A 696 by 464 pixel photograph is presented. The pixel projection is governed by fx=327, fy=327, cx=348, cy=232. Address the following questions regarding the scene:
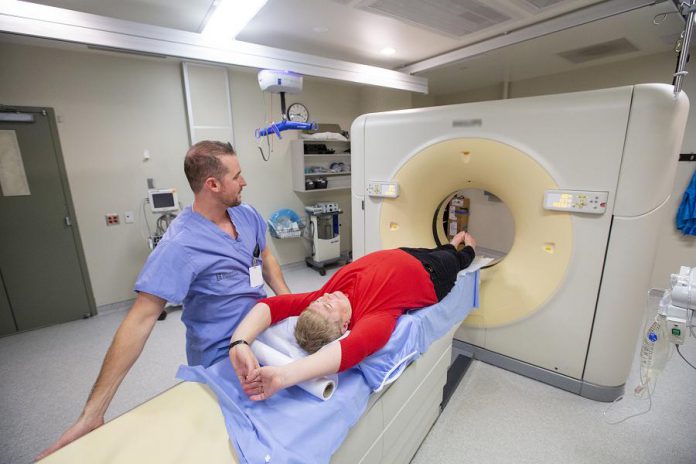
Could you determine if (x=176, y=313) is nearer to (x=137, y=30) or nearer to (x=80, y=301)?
(x=80, y=301)

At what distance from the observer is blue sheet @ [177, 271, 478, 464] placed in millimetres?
799

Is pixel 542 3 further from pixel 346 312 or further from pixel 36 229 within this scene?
pixel 36 229

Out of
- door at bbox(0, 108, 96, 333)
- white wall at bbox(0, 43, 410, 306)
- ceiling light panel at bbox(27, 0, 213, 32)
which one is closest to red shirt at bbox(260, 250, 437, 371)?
ceiling light panel at bbox(27, 0, 213, 32)

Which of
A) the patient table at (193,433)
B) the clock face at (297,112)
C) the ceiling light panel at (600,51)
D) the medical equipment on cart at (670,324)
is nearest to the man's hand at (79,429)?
the patient table at (193,433)

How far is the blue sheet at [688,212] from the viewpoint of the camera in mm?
2838

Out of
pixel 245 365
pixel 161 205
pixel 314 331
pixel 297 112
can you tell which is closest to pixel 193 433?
pixel 245 365

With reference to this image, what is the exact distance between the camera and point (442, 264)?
5.63ft

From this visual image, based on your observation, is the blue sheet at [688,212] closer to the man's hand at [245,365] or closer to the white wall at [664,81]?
the white wall at [664,81]

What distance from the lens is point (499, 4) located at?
78.3 inches

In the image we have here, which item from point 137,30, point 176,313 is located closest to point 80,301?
point 176,313

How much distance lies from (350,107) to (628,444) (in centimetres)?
408

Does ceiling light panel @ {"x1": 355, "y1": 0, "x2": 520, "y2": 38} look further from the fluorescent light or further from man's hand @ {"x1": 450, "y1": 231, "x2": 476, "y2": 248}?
man's hand @ {"x1": 450, "y1": 231, "x2": 476, "y2": 248}

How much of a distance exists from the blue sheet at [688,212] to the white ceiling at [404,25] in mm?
1241

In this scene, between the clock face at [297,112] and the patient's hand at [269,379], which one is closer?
the patient's hand at [269,379]
